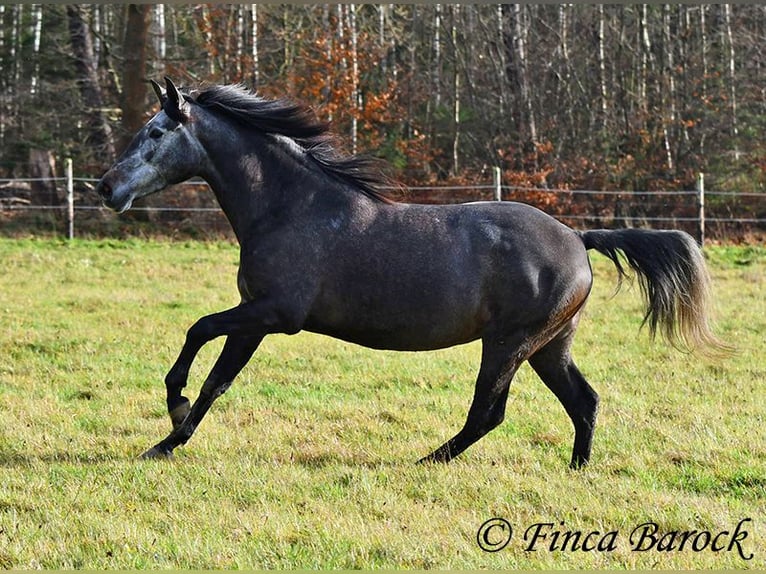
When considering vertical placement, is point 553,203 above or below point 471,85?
below

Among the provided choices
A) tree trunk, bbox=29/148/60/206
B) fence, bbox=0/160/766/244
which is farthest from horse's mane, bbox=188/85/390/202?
tree trunk, bbox=29/148/60/206

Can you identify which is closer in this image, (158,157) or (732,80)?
(158,157)

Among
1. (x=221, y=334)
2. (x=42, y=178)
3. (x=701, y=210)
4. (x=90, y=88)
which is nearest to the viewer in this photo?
(x=221, y=334)

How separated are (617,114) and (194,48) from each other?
451 inches

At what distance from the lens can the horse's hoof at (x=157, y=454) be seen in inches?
242

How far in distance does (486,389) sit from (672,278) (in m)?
1.46

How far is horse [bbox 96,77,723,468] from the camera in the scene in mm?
6180

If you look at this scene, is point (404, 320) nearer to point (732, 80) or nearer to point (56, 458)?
point (56, 458)

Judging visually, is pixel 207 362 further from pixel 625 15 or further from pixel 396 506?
pixel 625 15

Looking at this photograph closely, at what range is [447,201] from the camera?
22.8 metres

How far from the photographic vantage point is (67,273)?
15.3 m

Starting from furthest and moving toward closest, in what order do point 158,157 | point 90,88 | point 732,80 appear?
point 732,80 → point 90,88 → point 158,157

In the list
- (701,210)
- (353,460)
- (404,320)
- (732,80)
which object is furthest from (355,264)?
(732,80)

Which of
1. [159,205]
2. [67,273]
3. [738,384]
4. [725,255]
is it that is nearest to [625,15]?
[725,255]
